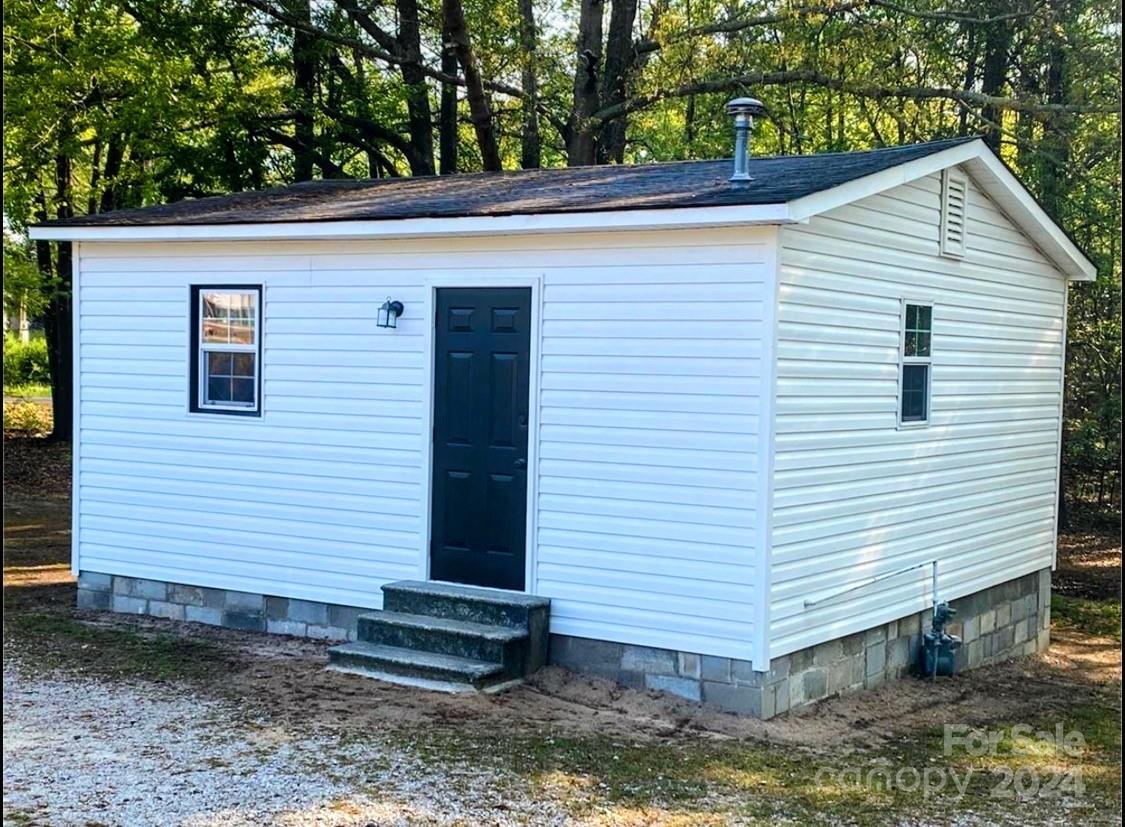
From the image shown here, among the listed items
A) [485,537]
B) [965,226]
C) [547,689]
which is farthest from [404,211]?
[965,226]

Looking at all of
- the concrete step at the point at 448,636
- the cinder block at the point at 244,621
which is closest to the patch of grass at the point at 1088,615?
the concrete step at the point at 448,636

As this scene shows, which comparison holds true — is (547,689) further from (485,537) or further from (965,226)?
(965,226)

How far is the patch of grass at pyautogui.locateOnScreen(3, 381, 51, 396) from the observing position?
28.3 metres

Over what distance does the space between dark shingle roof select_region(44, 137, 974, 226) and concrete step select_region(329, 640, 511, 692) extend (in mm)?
2920

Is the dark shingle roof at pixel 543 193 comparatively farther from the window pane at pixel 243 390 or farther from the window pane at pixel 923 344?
the window pane at pixel 923 344

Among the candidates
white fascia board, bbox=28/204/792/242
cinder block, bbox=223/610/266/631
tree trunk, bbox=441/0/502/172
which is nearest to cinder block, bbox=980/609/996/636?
white fascia board, bbox=28/204/792/242

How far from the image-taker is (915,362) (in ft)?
29.8

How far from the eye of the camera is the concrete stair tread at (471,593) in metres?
8.16

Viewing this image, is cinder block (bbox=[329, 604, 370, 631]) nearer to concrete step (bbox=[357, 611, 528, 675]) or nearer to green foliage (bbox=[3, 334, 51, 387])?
concrete step (bbox=[357, 611, 528, 675])

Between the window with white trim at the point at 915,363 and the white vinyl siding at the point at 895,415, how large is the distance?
0.30 ft

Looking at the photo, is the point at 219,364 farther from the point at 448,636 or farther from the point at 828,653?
the point at 828,653

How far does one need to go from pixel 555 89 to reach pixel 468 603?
43.9 ft

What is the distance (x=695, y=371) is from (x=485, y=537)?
6.40ft

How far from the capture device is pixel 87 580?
412 inches
